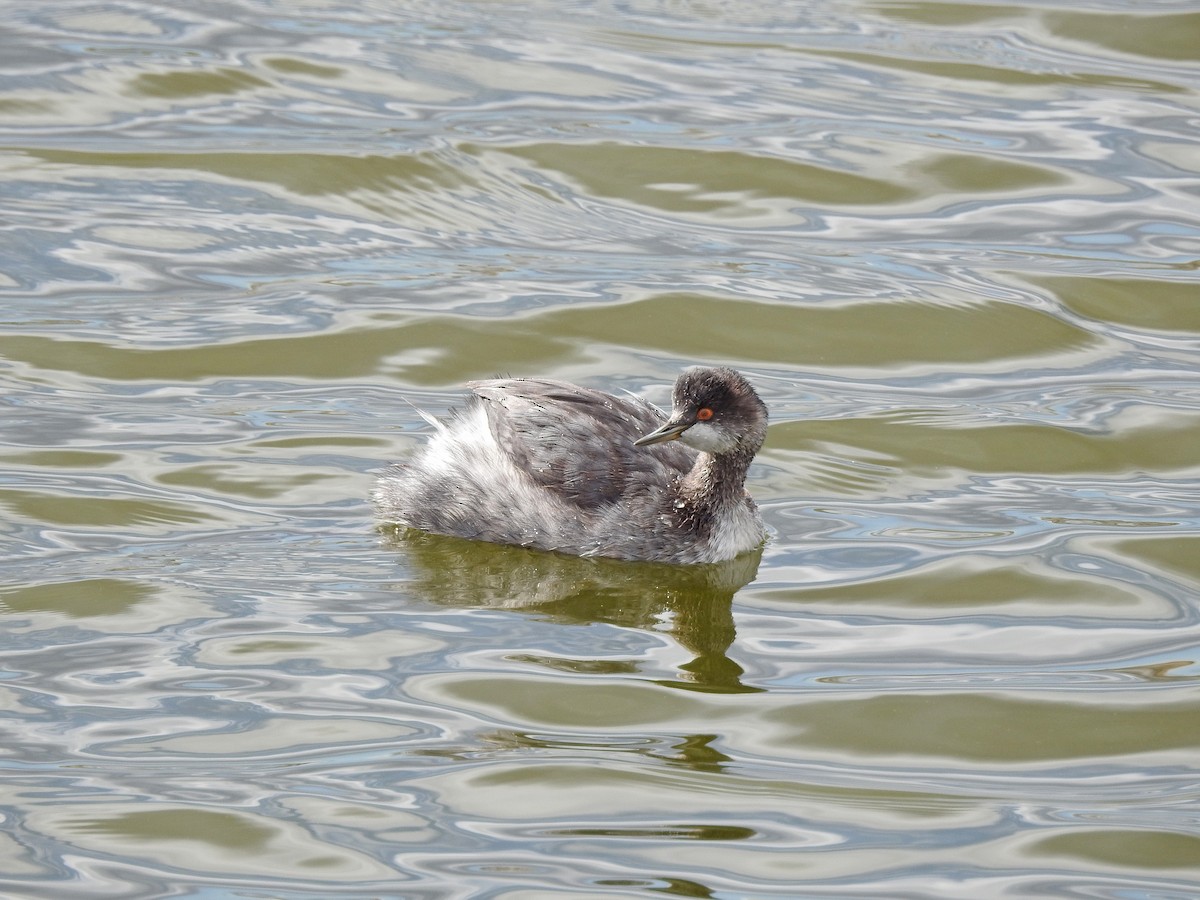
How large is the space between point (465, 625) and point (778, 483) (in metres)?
1.87

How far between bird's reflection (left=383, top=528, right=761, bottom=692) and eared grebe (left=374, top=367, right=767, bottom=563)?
52mm

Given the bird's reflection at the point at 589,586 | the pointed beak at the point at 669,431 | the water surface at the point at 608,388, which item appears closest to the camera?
the water surface at the point at 608,388

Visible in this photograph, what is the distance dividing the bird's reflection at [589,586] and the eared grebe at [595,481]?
5 centimetres

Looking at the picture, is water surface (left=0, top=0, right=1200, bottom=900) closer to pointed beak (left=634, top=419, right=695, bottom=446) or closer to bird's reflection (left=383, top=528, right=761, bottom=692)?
bird's reflection (left=383, top=528, right=761, bottom=692)

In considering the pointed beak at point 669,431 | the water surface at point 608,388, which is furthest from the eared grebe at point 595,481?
the water surface at point 608,388

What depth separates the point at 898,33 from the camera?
13.6 m

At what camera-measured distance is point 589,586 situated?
22.8 ft

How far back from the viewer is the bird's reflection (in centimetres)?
664

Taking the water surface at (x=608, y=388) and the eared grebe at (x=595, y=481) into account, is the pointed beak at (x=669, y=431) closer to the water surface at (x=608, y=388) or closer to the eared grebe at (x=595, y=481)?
the eared grebe at (x=595, y=481)

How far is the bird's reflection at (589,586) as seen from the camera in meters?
6.64

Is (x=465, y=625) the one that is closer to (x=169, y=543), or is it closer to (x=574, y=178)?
(x=169, y=543)

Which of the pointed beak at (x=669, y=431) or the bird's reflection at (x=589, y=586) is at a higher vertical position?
the pointed beak at (x=669, y=431)

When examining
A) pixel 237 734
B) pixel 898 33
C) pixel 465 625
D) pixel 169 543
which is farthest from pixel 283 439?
pixel 898 33

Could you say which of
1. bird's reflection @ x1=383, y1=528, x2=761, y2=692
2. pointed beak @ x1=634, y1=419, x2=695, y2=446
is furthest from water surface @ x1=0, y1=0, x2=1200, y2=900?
pointed beak @ x1=634, y1=419, x2=695, y2=446
